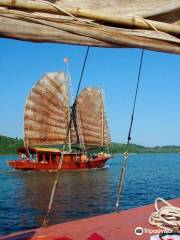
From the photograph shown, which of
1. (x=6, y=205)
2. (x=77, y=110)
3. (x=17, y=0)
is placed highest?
(x=77, y=110)

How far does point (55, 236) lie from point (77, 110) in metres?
44.5

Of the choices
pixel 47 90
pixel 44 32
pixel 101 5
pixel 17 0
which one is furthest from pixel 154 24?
pixel 47 90

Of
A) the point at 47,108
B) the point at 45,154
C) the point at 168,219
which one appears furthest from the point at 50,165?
the point at 168,219

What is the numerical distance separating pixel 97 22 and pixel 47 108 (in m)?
44.1

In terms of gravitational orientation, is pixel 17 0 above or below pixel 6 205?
above

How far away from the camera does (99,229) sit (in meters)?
3.09

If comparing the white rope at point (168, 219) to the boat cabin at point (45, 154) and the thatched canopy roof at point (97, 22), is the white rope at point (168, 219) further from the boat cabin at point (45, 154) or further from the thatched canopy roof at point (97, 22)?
the boat cabin at point (45, 154)

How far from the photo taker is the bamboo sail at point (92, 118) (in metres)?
47.8

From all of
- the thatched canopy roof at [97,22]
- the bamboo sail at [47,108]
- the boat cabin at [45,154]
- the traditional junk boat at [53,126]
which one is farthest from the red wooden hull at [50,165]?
the thatched canopy roof at [97,22]

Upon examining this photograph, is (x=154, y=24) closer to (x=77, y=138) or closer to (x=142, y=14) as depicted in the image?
(x=142, y=14)

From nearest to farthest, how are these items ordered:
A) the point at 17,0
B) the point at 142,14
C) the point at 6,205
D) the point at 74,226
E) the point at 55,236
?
the point at 17,0 < the point at 142,14 < the point at 55,236 < the point at 74,226 < the point at 6,205

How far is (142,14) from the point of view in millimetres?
1874

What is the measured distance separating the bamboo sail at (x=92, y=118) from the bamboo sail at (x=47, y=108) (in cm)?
275

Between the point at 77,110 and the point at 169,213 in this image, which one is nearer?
the point at 169,213
